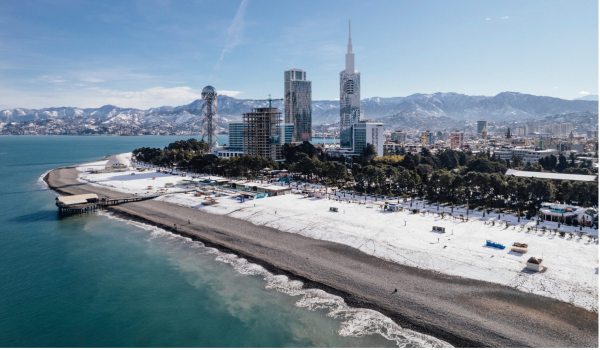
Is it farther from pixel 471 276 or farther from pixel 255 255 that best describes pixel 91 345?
pixel 471 276

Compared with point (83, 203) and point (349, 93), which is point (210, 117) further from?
point (83, 203)

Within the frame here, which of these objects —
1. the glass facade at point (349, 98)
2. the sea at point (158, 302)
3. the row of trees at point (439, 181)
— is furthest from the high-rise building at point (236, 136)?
the sea at point (158, 302)

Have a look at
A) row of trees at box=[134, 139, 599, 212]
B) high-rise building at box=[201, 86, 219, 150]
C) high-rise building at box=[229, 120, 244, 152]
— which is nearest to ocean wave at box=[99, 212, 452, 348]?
row of trees at box=[134, 139, 599, 212]

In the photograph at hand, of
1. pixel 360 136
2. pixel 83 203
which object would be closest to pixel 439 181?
pixel 83 203

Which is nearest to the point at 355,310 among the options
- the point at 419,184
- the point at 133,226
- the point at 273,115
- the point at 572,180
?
the point at 133,226

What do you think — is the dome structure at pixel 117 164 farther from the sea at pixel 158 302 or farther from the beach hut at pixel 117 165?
the sea at pixel 158 302

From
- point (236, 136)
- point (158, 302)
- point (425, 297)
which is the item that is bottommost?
point (158, 302)

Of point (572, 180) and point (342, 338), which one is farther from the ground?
point (572, 180)
